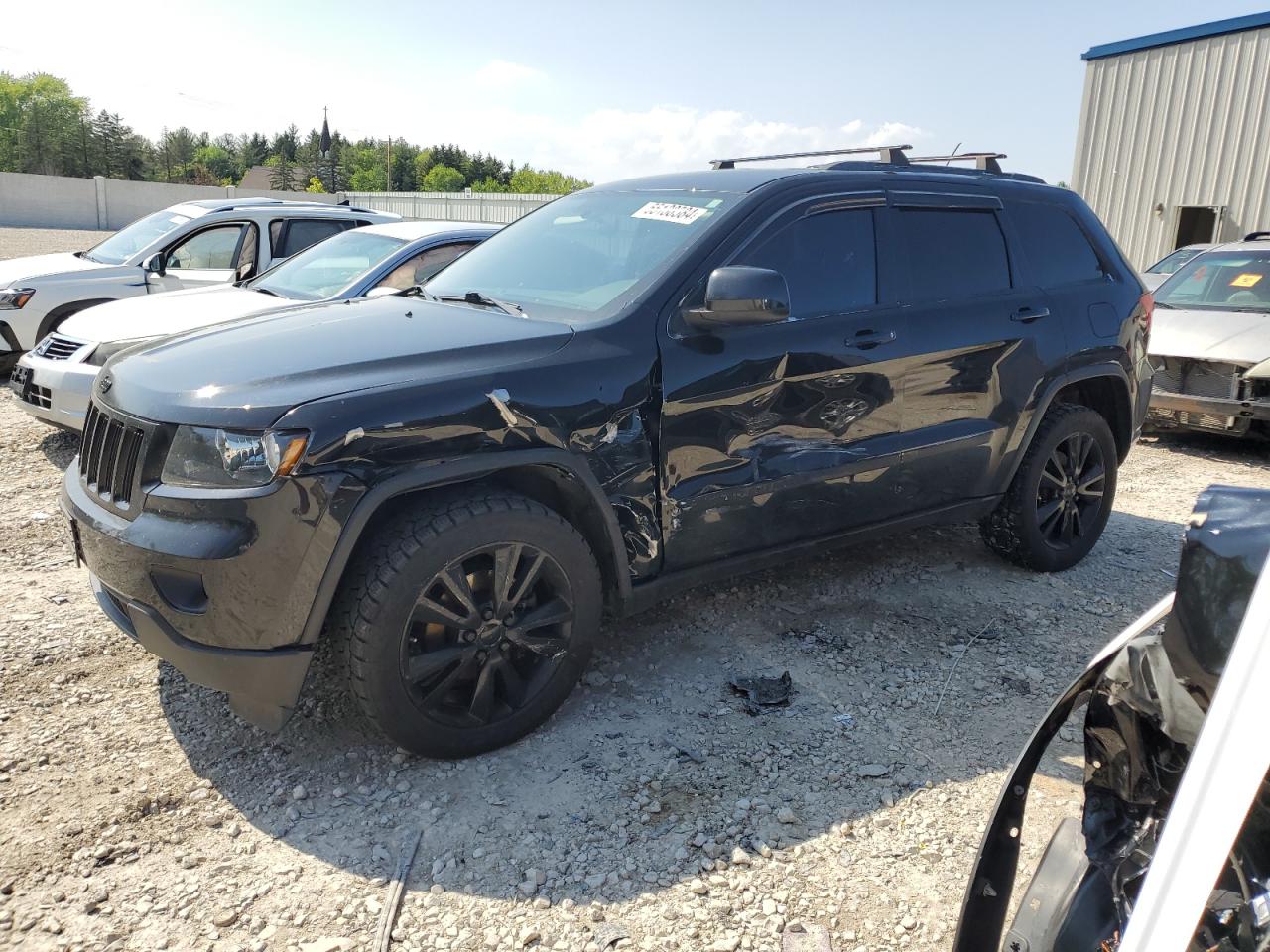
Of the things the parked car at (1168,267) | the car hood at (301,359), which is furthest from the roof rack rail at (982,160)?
the parked car at (1168,267)

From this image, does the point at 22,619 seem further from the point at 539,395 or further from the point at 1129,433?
the point at 1129,433

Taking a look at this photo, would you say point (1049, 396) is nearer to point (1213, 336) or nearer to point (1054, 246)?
point (1054, 246)

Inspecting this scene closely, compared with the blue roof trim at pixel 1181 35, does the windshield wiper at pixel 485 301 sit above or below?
below

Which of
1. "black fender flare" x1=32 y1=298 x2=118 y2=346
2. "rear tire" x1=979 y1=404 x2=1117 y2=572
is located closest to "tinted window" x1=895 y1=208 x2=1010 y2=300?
"rear tire" x1=979 y1=404 x2=1117 y2=572

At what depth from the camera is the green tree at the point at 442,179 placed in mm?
104250

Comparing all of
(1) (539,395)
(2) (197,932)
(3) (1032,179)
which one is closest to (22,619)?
(2) (197,932)

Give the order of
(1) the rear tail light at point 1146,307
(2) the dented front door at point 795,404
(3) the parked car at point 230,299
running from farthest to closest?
A: (3) the parked car at point 230,299, (1) the rear tail light at point 1146,307, (2) the dented front door at point 795,404

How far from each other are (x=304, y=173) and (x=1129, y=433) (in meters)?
100.0

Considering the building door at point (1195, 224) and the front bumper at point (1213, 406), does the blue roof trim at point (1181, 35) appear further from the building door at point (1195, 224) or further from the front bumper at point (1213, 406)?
the front bumper at point (1213, 406)

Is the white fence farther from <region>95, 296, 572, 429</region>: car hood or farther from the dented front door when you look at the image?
<region>95, 296, 572, 429</region>: car hood

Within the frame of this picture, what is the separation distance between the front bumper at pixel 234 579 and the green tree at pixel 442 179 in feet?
351

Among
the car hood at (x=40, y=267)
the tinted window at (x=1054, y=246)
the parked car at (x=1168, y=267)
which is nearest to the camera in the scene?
the tinted window at (x=1054, y=246)

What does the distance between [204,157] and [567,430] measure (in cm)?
13276

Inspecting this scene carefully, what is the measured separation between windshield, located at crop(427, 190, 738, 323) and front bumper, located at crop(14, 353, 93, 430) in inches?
117
